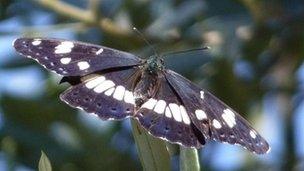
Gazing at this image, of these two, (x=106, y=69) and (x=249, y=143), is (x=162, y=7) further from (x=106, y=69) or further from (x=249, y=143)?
(x=249, y=143)

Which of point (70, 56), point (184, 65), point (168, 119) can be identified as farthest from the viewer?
point (184, 65)

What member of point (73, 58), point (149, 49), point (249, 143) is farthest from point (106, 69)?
point (149, 49)

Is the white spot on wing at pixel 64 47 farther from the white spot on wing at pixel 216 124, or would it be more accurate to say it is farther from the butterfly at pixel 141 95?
the white spot on wing at pixel 216 124

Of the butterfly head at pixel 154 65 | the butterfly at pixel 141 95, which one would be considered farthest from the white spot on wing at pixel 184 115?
the butterfly head at pixel 154 65

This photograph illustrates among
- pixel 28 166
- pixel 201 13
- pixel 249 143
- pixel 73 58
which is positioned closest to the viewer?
pixel 249 143

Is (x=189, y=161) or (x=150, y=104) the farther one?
(x=150, y=104)

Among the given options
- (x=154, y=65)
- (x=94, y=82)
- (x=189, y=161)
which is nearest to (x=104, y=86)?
(x=94, y=82)

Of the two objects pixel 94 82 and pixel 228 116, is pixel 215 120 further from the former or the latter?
pixel 94 82
